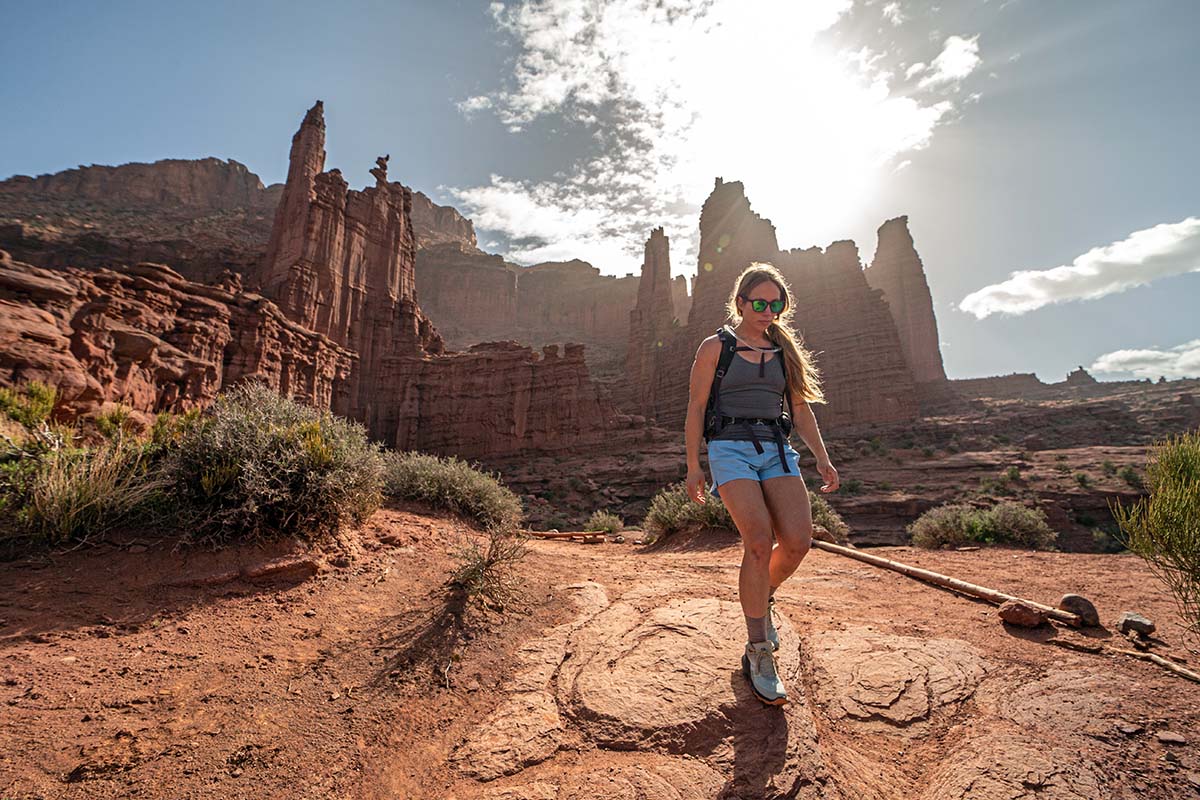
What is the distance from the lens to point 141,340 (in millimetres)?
17312

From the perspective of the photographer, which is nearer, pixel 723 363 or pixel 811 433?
pixel 723 363

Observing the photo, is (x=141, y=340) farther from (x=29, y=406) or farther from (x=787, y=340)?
(x=787, y=340)

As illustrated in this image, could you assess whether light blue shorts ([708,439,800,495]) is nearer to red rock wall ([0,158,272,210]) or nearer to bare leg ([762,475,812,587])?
bare leg ([762,475,812,587])

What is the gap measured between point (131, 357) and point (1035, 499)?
37.8 m

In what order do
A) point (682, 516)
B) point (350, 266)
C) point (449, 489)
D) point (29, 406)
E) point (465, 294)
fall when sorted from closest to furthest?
1. point (449, 489)
2. point (29, 406)
3. point (682, 516)
4. point (350, 266)
5. point (465, 294)

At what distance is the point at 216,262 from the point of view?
38.5 metres

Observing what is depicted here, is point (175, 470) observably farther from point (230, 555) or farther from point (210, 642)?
point (210, 642)

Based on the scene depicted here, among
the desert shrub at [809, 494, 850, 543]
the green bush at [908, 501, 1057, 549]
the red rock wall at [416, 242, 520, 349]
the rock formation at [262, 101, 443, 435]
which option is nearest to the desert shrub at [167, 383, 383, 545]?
the desert shrub at [809, 494, 850, 543]

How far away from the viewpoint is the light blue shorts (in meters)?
2.76

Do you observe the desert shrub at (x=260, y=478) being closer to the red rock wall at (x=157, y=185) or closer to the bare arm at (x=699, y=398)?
the bare arm at (x=699, y=398)

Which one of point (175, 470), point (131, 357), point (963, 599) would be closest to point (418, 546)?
point (175, 470)

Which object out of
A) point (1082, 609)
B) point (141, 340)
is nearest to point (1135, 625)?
point (1082, 609)

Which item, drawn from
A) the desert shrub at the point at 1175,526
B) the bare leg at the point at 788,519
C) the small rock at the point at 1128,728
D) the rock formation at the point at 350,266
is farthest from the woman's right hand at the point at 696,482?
the rock formation at the point at 350,266

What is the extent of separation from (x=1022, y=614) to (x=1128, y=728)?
158cm
